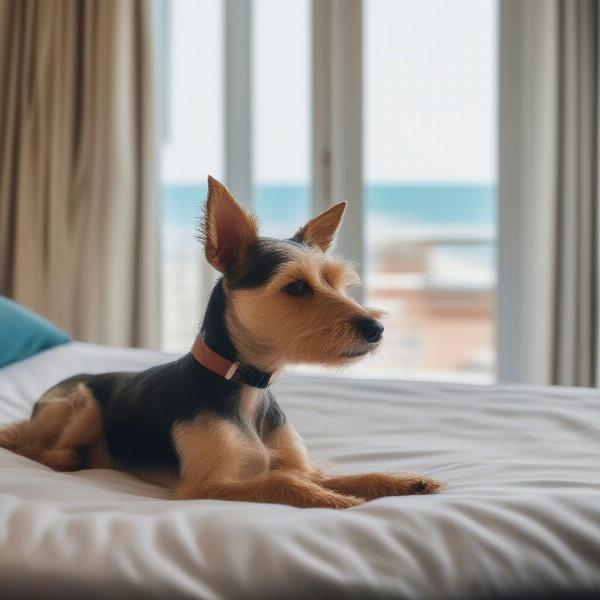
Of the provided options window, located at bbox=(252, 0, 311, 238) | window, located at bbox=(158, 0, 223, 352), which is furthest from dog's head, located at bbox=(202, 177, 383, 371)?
window, located at bbox=(252, 0, 311, 238)

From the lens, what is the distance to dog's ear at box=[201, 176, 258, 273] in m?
1.20

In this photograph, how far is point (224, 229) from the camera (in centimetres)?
123

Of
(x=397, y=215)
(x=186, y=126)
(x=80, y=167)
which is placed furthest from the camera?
(x=397, y=215)

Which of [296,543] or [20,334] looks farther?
[20,334]

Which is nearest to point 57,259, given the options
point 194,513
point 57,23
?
Answer: point 57,23

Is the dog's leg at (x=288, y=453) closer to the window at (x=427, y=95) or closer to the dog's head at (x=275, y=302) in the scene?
the dog's head at (x=275, y=302)

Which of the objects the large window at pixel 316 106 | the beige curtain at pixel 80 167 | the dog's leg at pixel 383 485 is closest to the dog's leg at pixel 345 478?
the dog's leg at pixel 383 485

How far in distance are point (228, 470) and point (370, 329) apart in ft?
0.97

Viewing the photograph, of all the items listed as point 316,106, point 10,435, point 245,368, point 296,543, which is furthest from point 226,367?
point 316,106

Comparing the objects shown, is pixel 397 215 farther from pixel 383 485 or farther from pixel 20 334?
pixel 383 485

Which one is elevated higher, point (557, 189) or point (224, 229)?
point (557, 189)

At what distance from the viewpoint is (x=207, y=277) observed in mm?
3838

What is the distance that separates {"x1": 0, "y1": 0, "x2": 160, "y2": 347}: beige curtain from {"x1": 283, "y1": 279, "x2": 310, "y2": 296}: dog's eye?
2398 millimetres

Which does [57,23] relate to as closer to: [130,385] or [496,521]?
[130,385]
